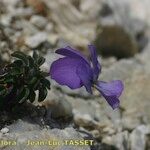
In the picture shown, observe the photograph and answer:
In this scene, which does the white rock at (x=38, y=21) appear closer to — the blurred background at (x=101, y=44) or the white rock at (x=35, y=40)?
the blurred background at (x=101, y=44)

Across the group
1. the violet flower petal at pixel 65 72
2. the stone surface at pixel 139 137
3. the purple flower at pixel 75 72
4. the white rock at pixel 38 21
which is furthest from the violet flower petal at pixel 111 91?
the white rock at pixel 38 21

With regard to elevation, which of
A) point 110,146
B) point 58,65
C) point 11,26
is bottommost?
point 110,146

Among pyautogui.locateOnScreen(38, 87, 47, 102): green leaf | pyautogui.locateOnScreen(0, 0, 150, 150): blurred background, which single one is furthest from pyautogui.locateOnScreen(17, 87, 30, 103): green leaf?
pyautogui.locateOnScreen(0, 0, 150, 150): blurred background

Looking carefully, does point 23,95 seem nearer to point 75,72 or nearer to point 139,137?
point 75,72

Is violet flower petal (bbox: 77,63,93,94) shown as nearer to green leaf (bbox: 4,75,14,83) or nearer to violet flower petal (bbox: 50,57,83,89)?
violet flower petal (bbox: 50,57,83,89)

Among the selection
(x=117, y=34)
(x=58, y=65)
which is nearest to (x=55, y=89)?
(x=58, y=65)

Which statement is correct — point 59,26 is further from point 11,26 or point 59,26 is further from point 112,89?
point 112,89
